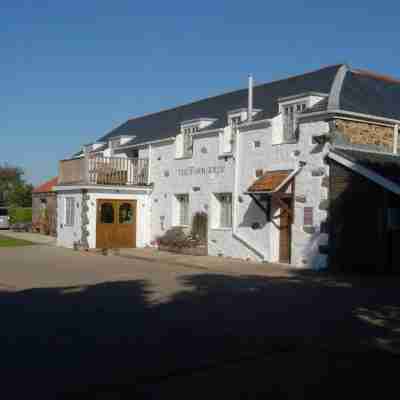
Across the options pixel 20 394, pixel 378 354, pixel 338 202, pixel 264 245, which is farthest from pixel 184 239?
pixel 20 394

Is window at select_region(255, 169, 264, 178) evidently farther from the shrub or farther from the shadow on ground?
the shadow on ground

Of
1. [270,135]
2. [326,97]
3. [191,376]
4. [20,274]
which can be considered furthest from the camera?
[270,135]

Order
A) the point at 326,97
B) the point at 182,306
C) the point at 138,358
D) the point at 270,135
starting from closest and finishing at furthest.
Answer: the point at 138,358 < the point at 182,306 < the point at 326,97 < the point at 270,135

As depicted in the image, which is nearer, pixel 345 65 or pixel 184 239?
pixel 345 65

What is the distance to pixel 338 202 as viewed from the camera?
15.8m

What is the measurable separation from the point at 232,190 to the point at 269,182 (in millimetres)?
2712

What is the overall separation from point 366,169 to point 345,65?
598cm

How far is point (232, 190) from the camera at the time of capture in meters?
19.7

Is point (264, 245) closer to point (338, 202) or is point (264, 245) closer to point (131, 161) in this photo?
point (338, 202)

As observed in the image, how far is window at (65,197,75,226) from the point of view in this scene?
24172 mm

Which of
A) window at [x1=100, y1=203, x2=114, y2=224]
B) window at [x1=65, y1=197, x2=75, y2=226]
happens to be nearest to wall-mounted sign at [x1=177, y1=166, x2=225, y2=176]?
window at [x1=100, y1=203, x2=114, y2=224]

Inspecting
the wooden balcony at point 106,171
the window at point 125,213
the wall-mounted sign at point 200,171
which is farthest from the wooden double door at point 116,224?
the wall-mounted sign at point 200,171

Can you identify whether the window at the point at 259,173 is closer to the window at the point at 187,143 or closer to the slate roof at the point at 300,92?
the slate roof at the point at 300,92

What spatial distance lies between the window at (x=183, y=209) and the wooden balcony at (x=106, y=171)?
2.26m
